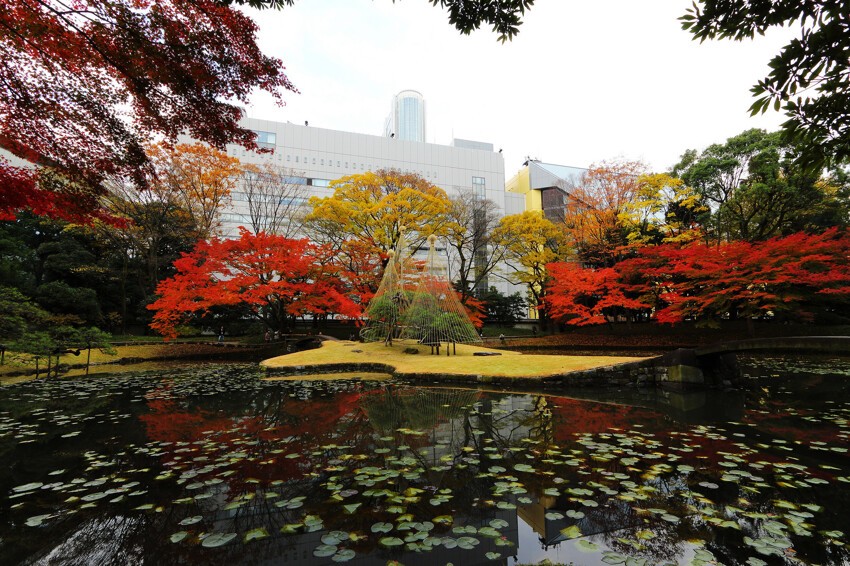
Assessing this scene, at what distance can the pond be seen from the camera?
7.85 ft

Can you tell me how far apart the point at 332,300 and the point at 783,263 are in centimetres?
1821

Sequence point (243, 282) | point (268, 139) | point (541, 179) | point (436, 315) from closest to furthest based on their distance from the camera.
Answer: point (436, 315) < point (243, 282) < point (268, 139) < point (541, 179)

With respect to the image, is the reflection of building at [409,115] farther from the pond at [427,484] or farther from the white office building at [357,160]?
the pond at [427,484]

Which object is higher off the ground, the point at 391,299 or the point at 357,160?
the point at 357,160

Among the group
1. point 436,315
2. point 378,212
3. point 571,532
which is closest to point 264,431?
point 571,532

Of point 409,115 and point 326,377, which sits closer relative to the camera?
point 326,377

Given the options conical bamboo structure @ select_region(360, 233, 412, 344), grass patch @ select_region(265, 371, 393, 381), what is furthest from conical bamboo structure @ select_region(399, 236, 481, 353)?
grass patch @ select_region(265, 371, 393, 381)

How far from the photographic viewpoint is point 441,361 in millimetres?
11656

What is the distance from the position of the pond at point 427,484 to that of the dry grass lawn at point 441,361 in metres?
2.77

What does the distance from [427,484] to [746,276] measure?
15670 mm

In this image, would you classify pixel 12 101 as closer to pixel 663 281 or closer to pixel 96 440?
pixel 96 440

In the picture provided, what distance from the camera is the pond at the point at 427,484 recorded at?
2.39 meters

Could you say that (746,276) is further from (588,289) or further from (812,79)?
(812,79)

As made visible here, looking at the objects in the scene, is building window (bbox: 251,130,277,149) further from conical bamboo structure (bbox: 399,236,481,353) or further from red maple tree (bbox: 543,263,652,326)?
red maple tree (bbox: 543,263,652,326)
